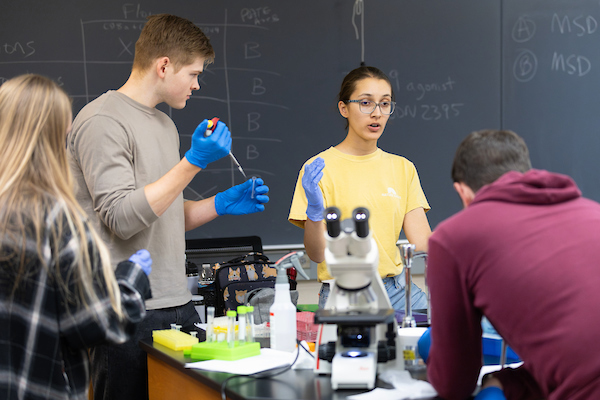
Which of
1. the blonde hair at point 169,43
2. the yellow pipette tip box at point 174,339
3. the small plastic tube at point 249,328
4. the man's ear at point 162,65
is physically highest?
the blonde hair at point 169,43

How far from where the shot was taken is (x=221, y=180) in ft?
11.2

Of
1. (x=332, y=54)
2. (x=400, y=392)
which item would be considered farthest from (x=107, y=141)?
(x=332, y=54)

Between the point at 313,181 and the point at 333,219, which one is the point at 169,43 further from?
the point at 333,219

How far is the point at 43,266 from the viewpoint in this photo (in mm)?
1229

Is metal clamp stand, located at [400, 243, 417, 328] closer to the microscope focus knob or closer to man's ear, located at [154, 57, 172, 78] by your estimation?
the microscope focus knob

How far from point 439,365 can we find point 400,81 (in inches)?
102

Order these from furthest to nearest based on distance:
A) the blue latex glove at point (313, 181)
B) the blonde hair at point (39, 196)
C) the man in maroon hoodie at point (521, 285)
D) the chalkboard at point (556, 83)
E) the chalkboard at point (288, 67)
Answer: the chalkboard at point (556, 83) → the chalkboard at point (288, 67) → the blue latex glove at point (313, 181) → the blonde hair at point (39, 196) → the man in maroon hoodie at point (521, 285)

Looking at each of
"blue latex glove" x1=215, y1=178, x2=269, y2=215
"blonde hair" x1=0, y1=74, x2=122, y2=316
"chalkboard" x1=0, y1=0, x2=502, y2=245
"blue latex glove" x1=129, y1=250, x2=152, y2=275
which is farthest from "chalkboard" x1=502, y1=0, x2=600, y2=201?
"blonde hair" x1=0, y1=74, x2=122, y2=316

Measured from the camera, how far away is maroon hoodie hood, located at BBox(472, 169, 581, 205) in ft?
3.90

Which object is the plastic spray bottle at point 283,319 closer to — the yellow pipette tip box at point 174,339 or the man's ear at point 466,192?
the yellow pipette tip box at point 174,339

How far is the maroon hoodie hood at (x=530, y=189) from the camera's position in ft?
3.90

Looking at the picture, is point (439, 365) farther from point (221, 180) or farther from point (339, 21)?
point (339, 21)

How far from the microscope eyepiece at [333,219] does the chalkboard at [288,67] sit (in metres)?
2.15

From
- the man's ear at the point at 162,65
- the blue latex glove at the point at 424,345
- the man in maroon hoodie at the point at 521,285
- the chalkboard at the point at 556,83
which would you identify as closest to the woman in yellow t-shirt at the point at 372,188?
the man's ear at the point at 162,65
